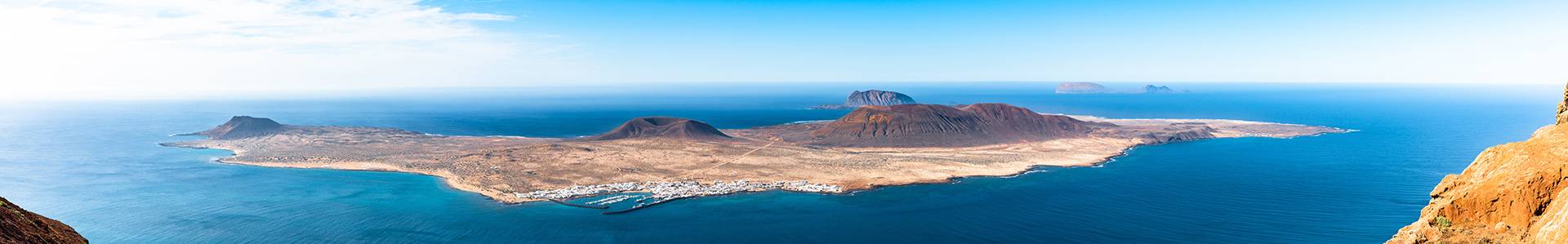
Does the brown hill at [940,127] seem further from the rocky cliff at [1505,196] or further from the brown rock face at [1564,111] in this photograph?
the rocky cliff at [1505,196]

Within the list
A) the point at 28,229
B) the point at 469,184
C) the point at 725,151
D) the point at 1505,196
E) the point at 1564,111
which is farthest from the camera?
the point at 725,151

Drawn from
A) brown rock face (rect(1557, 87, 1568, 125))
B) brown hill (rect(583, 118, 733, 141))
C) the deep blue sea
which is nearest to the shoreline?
the deep blue sea

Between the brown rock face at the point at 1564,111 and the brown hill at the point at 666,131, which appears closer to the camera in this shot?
the brown rock face at the point at 1564,111

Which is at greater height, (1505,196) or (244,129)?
(1505,196)

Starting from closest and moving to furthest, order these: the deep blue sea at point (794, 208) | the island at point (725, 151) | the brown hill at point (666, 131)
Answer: the deep blue sea at point (794, 208) → the island at point (725, 151) → the brown hill at point (666, 131)

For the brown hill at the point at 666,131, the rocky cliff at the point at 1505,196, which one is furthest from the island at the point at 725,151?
the rocky cliff at the point at 1505,196

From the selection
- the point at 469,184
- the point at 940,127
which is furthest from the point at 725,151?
the point at 940,127

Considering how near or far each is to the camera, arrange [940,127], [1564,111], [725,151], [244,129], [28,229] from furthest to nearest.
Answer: [244,129] < [940,127] < [725,151] < [1564,111] < [28,229]

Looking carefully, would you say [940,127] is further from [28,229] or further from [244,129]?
[244,129]
